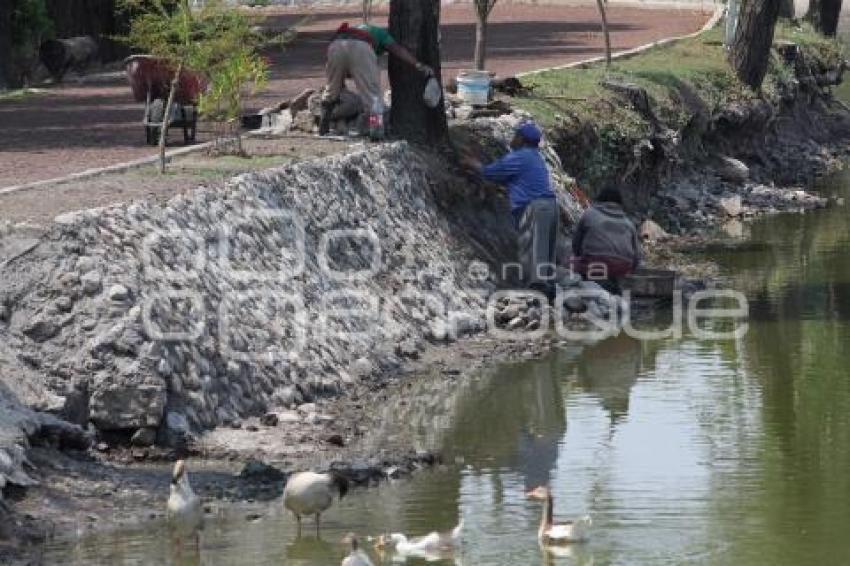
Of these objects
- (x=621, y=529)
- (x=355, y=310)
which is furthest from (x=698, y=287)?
(x=621, y=529)

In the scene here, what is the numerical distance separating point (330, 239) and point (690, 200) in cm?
1095

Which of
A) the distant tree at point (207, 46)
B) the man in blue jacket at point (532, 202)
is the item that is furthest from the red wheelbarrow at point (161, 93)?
the man in blue jacket at point (532, 202)

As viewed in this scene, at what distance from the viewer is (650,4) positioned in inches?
1961

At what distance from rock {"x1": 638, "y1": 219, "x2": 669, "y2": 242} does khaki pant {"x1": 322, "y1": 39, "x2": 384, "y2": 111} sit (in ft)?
15.8

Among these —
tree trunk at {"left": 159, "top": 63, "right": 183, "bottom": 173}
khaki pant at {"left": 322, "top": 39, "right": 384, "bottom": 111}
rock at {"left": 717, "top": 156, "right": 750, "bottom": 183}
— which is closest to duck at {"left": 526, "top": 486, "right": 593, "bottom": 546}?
→ tree trunk at {"left": 159, "top": 63, "right": 183, "bottom": 173}

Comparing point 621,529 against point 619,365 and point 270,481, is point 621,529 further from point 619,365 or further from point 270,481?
point 619,365

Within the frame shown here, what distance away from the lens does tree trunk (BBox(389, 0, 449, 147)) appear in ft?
76.0

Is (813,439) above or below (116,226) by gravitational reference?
below

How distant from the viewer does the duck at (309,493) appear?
43.3ft

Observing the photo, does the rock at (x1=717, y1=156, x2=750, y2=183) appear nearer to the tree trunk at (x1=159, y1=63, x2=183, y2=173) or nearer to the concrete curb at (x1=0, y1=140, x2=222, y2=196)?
the concrete curb at (x1=0, y1=140, x2=222, y2=196)

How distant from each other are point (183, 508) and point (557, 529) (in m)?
2.15

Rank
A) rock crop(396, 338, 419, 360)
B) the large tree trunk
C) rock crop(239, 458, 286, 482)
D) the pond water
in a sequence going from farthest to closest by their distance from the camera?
the large tree trunk, rock crop(396, 338, 419, 360), rock crop(239, 458, 286, 482), the pond water

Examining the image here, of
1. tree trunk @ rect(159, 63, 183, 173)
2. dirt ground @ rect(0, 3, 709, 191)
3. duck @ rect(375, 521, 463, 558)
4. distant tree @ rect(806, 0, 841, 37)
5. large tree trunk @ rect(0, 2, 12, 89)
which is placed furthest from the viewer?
distant tree @ rect(806, 0, 841, 37)

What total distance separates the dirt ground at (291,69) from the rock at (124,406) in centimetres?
267
